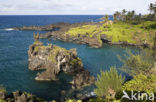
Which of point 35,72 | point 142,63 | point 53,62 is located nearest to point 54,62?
point 53,62

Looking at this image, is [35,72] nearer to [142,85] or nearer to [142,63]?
[142,63]

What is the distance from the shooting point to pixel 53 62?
242 ft

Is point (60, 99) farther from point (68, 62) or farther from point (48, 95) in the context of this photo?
point (68, 62)

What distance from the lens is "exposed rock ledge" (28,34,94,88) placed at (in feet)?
216

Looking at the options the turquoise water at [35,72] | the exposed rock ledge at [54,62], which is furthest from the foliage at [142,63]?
the turquoise water at [35,72]

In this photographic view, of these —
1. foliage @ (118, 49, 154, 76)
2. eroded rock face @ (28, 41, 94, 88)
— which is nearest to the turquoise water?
eroded rock face @ (28, 41, 94, 88)

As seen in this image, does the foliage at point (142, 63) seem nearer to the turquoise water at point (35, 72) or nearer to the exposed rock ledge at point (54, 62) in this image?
the exposed rock ledge at point (54, 62)

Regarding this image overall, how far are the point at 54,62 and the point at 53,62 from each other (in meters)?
0.53

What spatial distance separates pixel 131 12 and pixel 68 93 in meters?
161

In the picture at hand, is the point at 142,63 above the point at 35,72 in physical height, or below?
above

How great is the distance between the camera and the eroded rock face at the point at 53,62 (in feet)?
216

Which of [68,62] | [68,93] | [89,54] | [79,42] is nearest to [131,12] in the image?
[79,42]

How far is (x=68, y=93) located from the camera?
55.5m

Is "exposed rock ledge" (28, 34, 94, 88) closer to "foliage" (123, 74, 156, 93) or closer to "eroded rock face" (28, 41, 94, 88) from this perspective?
"eroded rock face" (28, 41, 94, 88)
